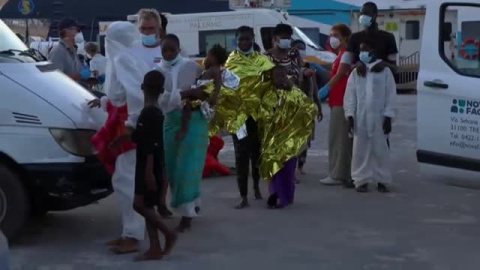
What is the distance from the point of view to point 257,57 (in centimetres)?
955

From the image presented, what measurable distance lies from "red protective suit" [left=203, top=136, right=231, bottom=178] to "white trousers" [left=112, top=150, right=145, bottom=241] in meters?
3.83

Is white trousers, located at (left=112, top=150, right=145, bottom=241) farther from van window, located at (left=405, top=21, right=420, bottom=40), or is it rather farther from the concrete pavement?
van window, located at (left=405, top=21, right=420, bottom=40)

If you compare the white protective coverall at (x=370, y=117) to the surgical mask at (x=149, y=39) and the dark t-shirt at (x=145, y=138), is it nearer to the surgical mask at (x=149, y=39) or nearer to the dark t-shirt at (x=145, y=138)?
the surgical mask at (x=149, y=39)

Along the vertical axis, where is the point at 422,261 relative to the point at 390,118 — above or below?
below

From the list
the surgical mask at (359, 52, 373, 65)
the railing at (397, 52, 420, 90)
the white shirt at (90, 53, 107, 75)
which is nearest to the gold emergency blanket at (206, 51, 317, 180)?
the surgical mask at (359, 52, 373, 65)

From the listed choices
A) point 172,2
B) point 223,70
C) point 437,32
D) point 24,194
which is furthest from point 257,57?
point 172,2

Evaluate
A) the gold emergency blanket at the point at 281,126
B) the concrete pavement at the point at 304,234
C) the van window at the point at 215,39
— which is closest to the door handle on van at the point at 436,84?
the concrete pavement at the point at 304,234

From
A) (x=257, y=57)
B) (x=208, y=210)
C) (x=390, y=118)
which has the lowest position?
(x=208, y=210)

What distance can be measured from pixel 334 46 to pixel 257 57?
7.54 feet

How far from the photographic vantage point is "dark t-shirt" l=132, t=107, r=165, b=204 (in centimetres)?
728

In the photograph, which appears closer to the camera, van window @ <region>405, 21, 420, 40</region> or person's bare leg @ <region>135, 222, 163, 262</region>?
person's bare leg @ <region>135, 222, 163, 262</region>

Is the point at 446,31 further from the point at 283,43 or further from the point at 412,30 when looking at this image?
the point at 412,30

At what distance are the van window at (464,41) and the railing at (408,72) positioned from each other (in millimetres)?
18902

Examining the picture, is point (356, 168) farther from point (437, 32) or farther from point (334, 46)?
point (437, 32)
